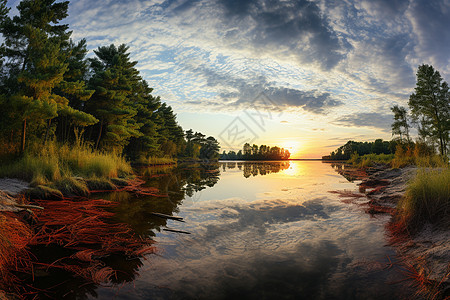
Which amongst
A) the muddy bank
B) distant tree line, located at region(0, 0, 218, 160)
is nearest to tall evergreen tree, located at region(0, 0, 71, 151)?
distant tree line, located at region(0, 0, 218, 160)

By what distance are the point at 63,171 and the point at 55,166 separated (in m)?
0.31

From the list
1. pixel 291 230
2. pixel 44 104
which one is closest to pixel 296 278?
pixel 291 230

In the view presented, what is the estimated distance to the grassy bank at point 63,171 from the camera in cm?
704

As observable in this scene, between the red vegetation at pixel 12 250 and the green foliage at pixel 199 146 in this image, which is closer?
the red vegetation at pixel 12 250

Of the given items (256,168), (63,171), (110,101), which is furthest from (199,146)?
(63,171)

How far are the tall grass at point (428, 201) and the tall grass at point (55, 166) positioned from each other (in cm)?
1000

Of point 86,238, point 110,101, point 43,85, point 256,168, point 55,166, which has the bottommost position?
point 256,168

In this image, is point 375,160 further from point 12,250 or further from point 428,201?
point 12,250

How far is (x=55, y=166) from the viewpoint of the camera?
303 inches

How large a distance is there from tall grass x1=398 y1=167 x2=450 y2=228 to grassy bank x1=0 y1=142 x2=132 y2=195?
30.4ft

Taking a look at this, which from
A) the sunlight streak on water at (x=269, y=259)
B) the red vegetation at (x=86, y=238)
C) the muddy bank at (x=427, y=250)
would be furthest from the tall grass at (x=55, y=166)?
the muddy bank at (x=427, y=250)

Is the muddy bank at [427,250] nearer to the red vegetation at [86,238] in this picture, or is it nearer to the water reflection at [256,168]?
the red vegetation at [86,238]

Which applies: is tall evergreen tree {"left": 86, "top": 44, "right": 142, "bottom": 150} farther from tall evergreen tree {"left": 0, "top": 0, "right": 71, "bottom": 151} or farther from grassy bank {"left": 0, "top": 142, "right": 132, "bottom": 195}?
grassy bank {"left": 0, "top": 142, "right": 132, "bottom": 195}

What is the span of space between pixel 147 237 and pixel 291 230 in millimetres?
2901
